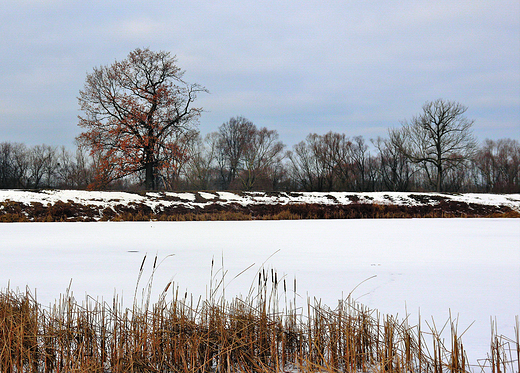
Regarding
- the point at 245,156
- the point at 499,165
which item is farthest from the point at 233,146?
the point at 499,165

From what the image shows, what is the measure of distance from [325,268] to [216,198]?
460 inches

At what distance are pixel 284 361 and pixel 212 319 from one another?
19.8 inches

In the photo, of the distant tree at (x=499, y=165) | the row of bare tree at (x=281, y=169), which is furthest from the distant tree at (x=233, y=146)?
the distant tree at (x=499, y=165)

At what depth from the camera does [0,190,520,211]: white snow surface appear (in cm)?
1457

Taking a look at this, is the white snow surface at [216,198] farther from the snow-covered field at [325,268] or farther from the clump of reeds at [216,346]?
the clump of reeds at [216,346]

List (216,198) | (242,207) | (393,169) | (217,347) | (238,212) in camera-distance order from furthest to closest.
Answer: (393,169), (216,198), (242,207), (238,212), (217,347)

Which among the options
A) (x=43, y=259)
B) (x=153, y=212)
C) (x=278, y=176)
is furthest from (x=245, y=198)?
(x=278, y=176)

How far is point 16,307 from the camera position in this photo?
2947mm

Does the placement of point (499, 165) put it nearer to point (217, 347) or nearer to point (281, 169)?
point (281, 169)

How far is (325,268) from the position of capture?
15.9ft

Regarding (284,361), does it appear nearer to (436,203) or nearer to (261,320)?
(261,320)

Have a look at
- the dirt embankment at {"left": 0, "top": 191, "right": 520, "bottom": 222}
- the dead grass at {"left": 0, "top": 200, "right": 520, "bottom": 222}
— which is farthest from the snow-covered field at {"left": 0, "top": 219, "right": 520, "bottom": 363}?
the dirt embankment at {"left": 0, "top": 191, "right": 520, "bottom": 222}

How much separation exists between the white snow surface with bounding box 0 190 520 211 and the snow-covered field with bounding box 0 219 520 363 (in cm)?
643

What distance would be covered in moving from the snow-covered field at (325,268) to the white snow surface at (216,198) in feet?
21.1
